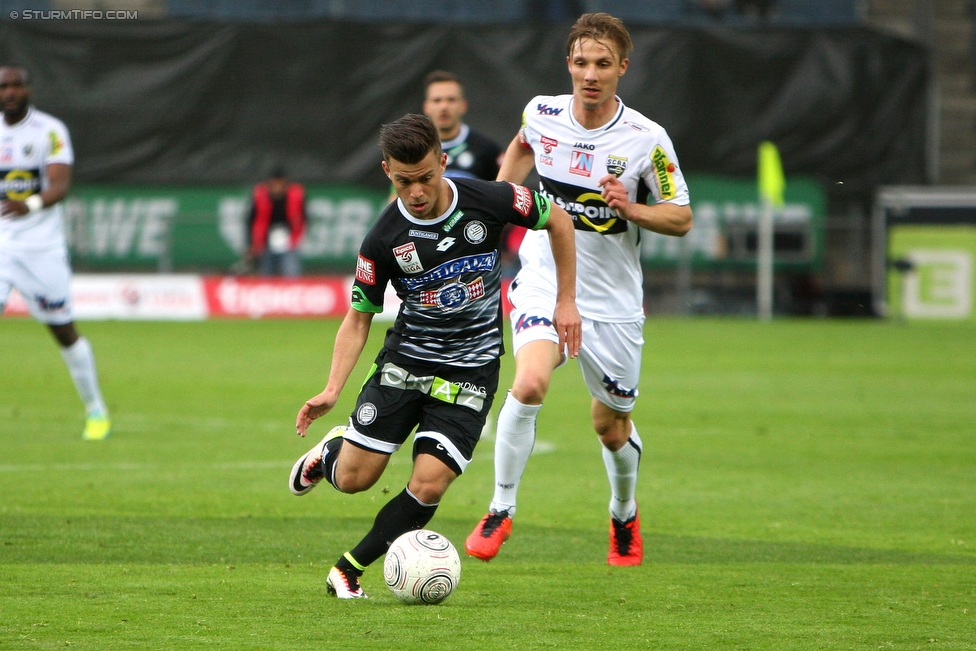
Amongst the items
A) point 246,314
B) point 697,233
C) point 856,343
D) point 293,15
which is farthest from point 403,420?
point 293,15

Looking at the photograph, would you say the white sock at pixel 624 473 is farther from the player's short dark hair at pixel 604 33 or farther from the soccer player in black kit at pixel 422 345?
the player's short dark hair at pixel 604 33

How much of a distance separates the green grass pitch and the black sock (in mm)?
185

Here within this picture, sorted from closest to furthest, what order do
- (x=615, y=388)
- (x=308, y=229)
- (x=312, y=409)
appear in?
1. (x=312, y=409)
2. (x=615, y=388)
3. (x=308, y=229)

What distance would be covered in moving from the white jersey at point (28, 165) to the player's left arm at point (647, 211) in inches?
205

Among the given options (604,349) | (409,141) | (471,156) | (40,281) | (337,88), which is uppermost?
(409,141)

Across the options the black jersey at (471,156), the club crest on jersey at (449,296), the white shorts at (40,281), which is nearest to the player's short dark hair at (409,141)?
the club crest on jersey at (449,296)

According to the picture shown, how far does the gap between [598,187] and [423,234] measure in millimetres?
1327

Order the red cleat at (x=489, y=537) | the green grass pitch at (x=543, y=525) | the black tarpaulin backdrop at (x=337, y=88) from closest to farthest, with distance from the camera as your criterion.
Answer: the green grass pitch at (x=543, y=525) → the red cleat at (x=489, y=537) → the black tarpaulin backdrop at (x=337, y=88)

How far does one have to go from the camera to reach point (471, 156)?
33.2 feet

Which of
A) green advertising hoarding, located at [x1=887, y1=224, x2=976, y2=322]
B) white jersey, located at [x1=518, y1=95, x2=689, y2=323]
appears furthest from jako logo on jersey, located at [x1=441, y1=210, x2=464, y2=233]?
green advertising hoarding, located at [x1=887, y1=224, x2=976, y2=322]

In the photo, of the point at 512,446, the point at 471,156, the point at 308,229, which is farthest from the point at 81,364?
the point at 308,229

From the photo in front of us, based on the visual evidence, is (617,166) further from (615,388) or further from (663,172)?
(615,388)

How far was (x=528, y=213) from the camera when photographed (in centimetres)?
614

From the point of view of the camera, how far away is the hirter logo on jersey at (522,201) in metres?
6.09
